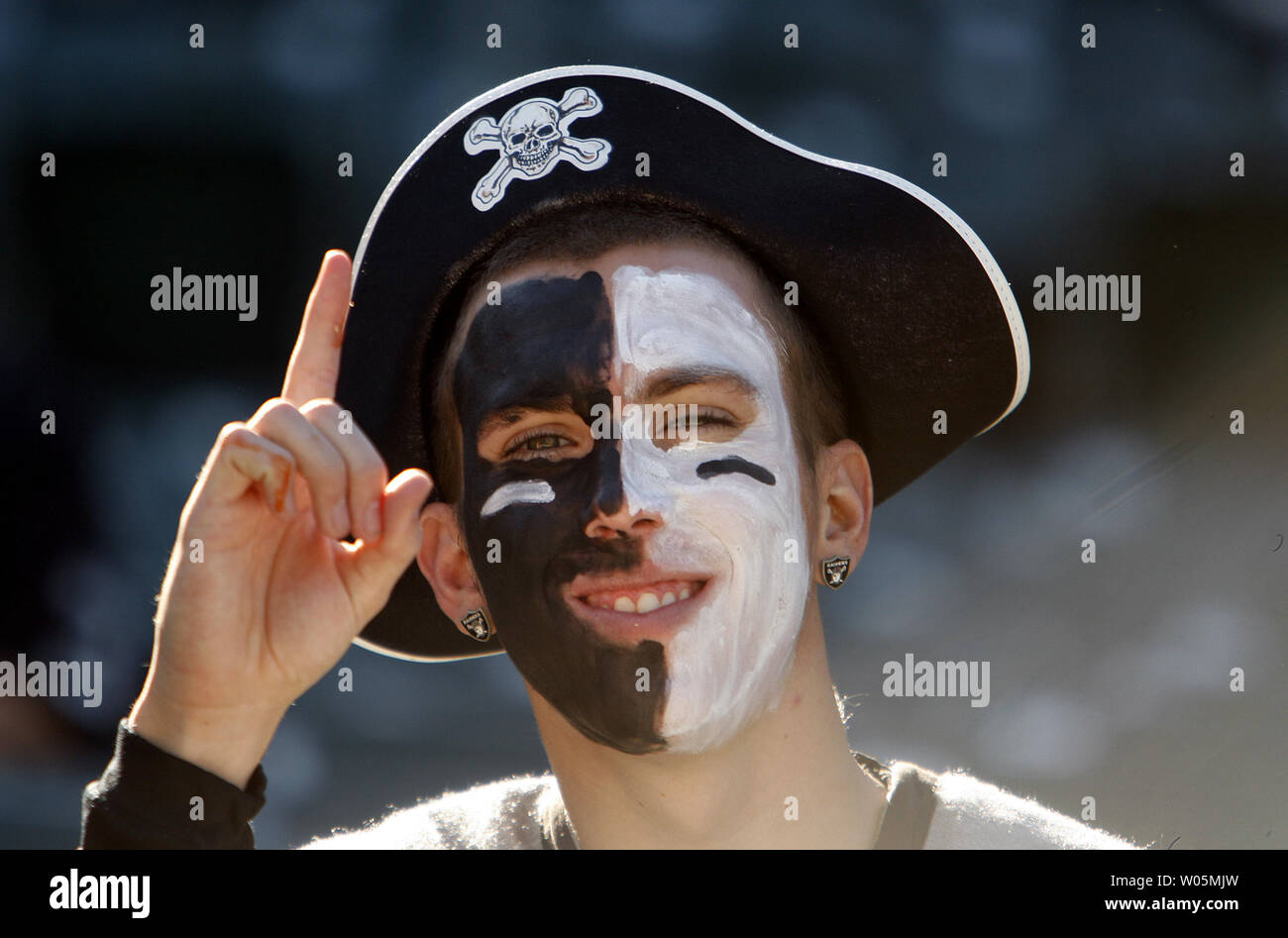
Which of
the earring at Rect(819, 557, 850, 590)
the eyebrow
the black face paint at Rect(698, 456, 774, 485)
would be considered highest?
the eyebrow

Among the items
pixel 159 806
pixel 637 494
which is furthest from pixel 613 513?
pixel 159 806

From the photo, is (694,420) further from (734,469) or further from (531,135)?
(531,135)

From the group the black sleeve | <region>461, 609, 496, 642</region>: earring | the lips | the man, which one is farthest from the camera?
<region>461, 609, 496, 642</region>: earring

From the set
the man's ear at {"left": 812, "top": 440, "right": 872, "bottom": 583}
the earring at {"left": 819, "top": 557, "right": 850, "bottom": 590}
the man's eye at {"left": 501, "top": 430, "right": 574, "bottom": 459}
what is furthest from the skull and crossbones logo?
the earring at {"left": 819, "top": 557, "right": 850, "bottom": 590}

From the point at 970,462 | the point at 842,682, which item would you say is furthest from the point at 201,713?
the point at 970,462

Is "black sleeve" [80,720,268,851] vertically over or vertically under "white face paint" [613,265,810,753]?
under

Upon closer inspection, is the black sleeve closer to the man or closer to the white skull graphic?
the man

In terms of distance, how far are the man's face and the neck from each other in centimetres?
9

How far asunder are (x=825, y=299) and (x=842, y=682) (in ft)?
5.70

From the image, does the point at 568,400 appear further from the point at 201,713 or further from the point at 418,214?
the point at 201,713

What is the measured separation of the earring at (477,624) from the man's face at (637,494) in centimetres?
10

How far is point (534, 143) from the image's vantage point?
2.75m

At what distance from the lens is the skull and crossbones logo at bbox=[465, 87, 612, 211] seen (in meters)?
2.73

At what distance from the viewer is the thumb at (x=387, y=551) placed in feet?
8.13
